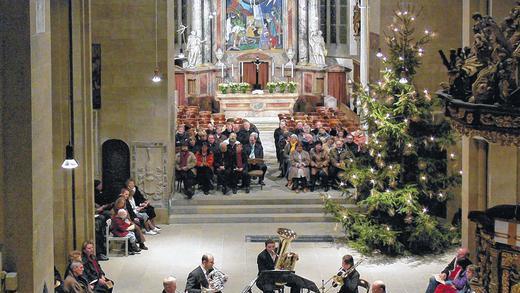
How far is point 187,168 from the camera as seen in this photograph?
92.6 feet

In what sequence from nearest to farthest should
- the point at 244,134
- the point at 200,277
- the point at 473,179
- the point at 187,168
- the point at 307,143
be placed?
the point at 200,277
the point at 473,179
the point at 187,168
the point at 307,143
the point at 244,134

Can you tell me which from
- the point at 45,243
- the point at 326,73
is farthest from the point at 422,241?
the point at 326,73

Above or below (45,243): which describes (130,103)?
above

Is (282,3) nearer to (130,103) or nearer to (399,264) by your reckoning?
(130,103)

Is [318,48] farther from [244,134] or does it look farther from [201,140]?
[201,140]

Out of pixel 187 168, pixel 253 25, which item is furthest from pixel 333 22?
pixel 187 168

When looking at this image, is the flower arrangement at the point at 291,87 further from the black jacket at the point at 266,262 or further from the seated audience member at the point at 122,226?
the black jacket at the point at 266,262

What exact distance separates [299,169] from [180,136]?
3.48 metres

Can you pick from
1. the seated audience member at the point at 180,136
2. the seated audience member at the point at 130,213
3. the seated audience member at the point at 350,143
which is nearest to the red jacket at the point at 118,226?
the seated audience member at the point at 130,213

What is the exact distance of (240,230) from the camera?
26.8 m

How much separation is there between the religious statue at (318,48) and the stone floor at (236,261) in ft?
67.9

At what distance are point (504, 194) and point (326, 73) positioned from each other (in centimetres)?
2481

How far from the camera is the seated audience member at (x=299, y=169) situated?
28.6 metres

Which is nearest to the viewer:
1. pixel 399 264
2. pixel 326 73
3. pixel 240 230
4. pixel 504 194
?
pixel 504 194
